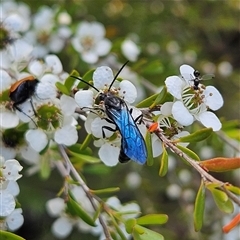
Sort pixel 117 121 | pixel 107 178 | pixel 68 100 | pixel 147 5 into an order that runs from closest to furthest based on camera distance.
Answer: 1. pixel 117 121
2. pixel 68 100
3. pixel 107 178
4. pixel 147 5

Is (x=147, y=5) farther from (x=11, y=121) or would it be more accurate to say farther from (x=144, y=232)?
(x=144, y=232)

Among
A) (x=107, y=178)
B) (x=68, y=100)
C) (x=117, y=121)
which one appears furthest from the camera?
(x=107, y=178)

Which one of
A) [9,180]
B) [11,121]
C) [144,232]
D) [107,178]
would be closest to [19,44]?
[11,121]

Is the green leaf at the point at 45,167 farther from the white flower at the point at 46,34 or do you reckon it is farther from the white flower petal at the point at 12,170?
the white flower at the point at 46,34

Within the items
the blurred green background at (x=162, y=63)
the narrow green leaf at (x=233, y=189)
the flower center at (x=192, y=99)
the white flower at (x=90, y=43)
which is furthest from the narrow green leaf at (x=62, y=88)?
the blurred green background at (x=162, y=63)

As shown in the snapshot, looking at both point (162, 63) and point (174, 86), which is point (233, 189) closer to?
point (174, 86)

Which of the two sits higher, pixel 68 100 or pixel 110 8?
pixel 68 100

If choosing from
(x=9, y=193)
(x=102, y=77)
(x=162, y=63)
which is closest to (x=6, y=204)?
(x=9, y=193)
